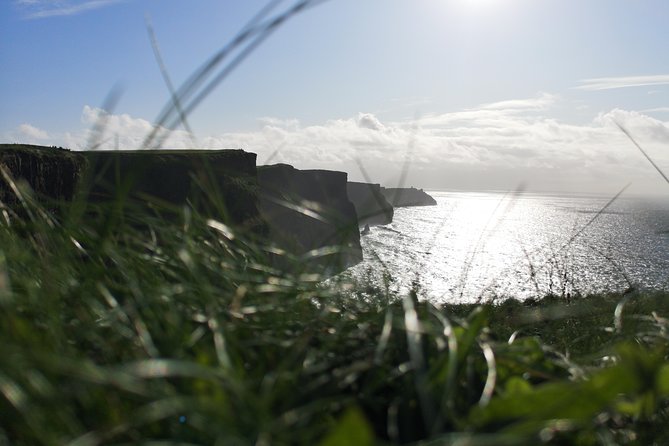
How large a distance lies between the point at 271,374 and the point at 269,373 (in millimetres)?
112

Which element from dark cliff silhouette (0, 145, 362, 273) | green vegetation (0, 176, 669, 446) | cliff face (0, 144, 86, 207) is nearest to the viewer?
green vegetation (0, 176, 669, 446)

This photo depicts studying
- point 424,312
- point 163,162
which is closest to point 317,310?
point 424,312

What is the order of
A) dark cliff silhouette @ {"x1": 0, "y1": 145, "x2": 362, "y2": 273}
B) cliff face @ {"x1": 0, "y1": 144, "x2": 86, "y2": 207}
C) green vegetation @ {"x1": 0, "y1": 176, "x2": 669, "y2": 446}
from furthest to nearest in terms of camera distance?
cliff face @ {"x1": 0, "y1": 144, "x2": 86, "y2": 207} → dark cliff silhouette @ {"x1": 0, "y1": 145, "x2": 362, "y2": 273} → green vegetation @ {"x1": 0, "y1": 176, "x2": 669, "y2": 446}

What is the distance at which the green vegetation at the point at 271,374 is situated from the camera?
36.3 inches

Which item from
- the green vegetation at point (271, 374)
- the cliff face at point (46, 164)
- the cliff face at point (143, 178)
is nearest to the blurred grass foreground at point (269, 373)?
the green vegetation at point (271, 374)

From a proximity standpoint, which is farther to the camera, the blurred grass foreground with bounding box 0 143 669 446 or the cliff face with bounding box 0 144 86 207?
the cliff face with bounding box 0 144 86 207

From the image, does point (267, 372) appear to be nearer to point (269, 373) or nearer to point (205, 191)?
point (269, 373)

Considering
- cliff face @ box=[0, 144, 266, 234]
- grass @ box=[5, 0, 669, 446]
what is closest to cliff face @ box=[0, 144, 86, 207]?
cliff face @ box=[0, 144, 266, 234]

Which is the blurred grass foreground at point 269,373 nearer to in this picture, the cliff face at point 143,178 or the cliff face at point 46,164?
the cliff face at point 143,178

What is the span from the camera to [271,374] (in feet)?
3.58

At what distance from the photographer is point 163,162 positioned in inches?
1671

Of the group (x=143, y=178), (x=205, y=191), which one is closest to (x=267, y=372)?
(x=205, y=191)

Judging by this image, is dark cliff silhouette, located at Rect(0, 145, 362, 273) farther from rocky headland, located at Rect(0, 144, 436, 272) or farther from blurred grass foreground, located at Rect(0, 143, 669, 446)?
blurred grass foreground, located at Rect(0, 143, 669, 446)

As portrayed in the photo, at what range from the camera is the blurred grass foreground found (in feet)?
3.03
